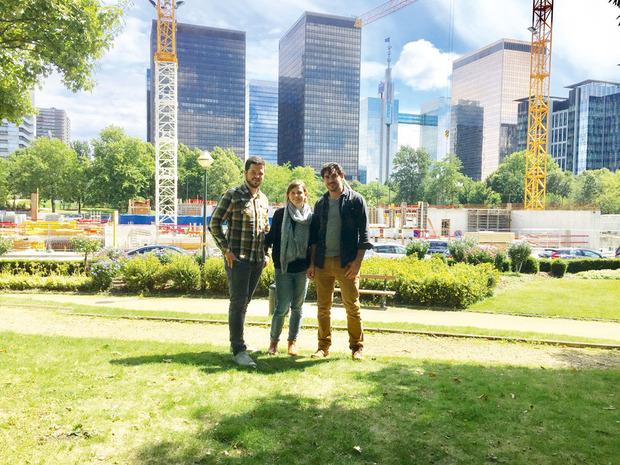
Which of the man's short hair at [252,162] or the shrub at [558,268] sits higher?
the man's short hair at [252,162]

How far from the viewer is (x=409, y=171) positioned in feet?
292

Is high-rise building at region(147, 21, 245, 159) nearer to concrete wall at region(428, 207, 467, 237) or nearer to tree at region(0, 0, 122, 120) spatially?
concrete wall at region(428, 207, 467, 237)

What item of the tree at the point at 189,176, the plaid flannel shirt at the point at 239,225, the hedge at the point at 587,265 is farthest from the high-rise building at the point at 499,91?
the plaid flannel shirt at the point at 239,225

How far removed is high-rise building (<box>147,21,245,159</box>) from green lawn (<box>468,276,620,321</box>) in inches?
5582

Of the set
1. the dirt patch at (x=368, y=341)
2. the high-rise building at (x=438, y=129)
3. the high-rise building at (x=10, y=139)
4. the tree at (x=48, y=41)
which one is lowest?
the dirt patch at (x=368, y=341)

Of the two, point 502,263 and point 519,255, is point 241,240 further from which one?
point 519,255

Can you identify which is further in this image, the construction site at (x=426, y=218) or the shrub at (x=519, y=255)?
the construction site at (x=426, y=218)

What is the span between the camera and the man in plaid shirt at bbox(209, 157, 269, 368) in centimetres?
489

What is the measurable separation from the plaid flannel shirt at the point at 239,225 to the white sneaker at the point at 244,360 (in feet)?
3.26

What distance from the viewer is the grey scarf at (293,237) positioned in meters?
5.05

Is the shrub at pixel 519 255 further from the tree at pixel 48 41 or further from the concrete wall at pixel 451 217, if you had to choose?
the concrete wall at pixel 451 217

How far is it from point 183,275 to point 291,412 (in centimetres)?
1029

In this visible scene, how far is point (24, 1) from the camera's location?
589 cm

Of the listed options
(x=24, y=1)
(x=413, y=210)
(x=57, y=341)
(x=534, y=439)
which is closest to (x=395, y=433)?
(x=534, y=439)
